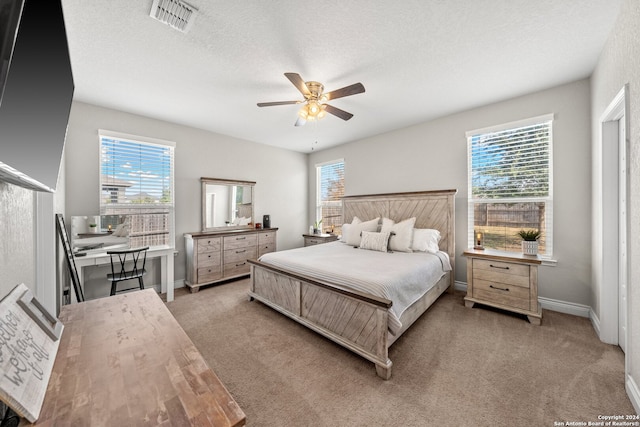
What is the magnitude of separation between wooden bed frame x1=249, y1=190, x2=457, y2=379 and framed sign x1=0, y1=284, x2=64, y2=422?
179cm

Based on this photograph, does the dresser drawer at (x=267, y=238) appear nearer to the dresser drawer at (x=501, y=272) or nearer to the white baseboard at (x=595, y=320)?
the dresser drawer at (x=501, y=272)

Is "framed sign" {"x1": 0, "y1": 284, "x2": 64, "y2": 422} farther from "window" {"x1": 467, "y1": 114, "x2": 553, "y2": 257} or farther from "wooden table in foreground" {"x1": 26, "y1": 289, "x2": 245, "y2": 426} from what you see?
"window" {"x1": 467, "y1": 114, "x2": 553, "y2": 257}

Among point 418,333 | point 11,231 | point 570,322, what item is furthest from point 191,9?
point 570,322

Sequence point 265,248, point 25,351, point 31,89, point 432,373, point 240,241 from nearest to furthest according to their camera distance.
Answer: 1. point 31,89
2. point 25,351
3. point 432,373
4. point 240,241
5. point 265,248

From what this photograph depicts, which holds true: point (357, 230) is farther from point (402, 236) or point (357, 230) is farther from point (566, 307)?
point (566, 307)

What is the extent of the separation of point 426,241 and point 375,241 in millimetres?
715

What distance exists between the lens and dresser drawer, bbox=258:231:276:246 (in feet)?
15.7

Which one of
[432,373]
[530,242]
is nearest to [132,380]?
[432,373]

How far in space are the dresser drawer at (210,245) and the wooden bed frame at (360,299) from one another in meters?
1.19

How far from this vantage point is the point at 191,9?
5.82 feet

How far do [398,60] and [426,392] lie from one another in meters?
2.88

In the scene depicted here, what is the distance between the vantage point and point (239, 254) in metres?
4.44

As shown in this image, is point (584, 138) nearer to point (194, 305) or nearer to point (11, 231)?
point (11, 231)

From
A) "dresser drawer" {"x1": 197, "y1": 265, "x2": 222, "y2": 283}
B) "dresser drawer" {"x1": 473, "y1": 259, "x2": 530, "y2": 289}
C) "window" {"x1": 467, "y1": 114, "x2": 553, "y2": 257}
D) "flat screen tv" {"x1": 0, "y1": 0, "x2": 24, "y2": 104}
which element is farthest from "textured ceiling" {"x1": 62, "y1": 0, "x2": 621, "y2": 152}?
"dresser drawer" {"x1": 197, "y1": 265, "x2": 222, "y2": 283}
